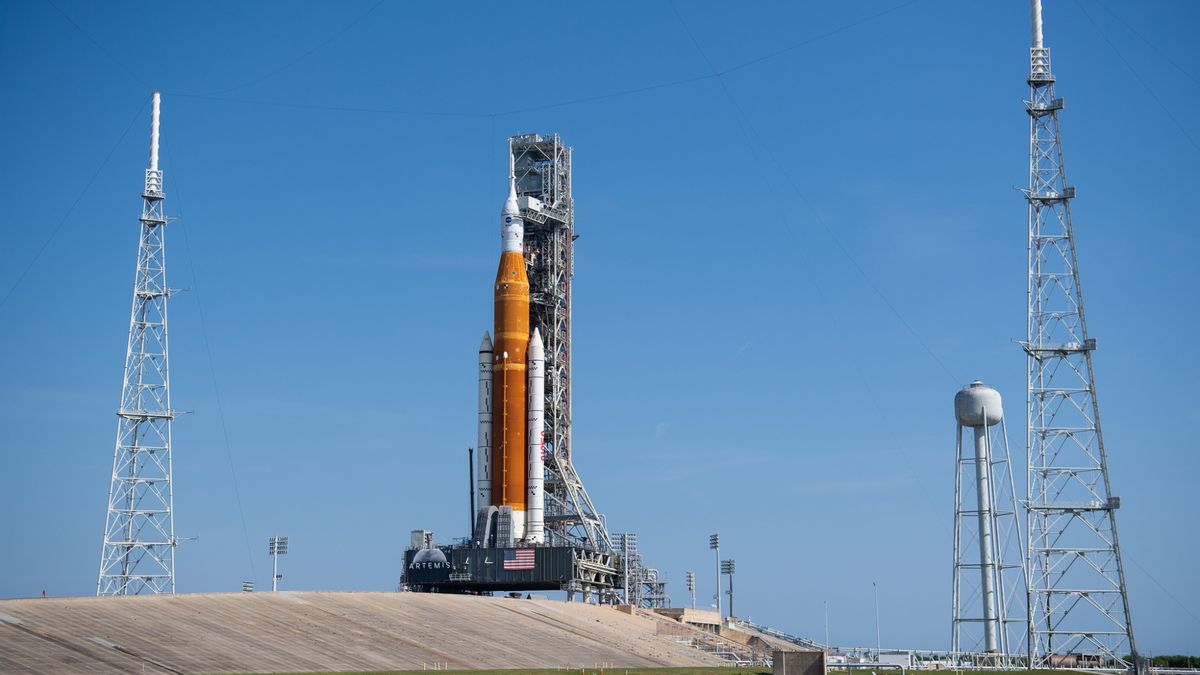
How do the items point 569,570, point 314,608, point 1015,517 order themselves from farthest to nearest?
1. point 569,570
2. point 1015,517
3. point 314,608

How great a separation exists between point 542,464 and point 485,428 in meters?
5.30

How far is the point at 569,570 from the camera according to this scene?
106 meters

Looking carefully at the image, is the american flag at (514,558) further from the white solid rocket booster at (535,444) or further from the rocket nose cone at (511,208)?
the rocket nose cone at (511,208)

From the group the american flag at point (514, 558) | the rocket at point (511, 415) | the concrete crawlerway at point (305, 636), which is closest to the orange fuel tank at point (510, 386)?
the rocket at point (511, 415)

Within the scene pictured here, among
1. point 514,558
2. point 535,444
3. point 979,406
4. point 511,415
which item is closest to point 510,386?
point 511,415

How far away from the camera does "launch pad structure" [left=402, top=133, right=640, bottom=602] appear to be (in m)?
106

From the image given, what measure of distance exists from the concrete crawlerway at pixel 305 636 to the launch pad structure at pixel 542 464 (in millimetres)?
7776

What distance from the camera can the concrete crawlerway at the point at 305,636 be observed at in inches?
2410

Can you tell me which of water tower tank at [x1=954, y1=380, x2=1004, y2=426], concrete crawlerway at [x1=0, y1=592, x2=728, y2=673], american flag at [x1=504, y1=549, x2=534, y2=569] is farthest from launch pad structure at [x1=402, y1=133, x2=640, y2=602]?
water tower tank at [x1=954, y1=380, x2=1004, y2=426]

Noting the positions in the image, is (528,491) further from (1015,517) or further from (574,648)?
(1015,517)

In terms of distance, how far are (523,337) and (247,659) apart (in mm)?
51121

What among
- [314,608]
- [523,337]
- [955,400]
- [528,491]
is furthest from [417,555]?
[955,400]

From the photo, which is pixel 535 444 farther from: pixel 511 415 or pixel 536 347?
pixel 536 347

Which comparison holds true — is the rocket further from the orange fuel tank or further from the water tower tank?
the water tower tank
